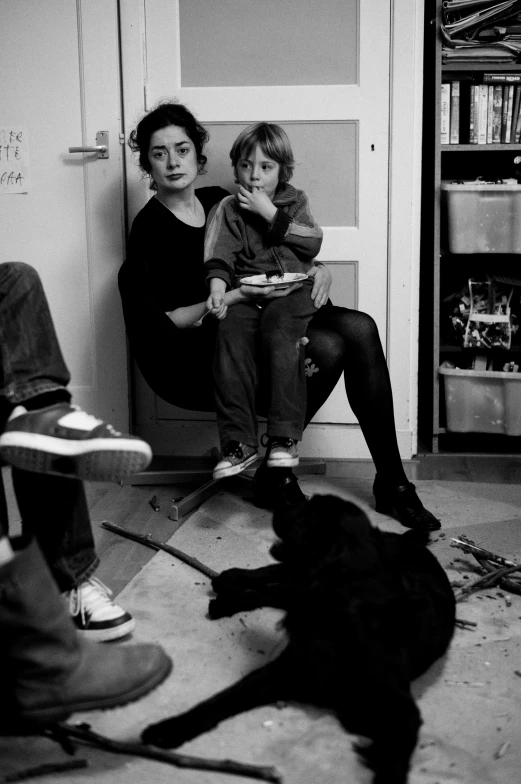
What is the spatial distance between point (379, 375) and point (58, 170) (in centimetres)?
141

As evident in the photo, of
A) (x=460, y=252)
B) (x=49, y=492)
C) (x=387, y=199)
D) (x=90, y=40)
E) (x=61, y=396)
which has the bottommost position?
(x=49, y=492)

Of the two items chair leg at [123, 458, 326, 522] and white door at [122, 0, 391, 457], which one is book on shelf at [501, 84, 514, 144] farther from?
chair leg at [123, 458, 326, 522]

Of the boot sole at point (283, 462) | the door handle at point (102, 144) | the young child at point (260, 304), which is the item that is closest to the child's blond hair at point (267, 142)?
the young child at point (260, 304)

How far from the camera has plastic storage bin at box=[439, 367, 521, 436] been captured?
119 inches

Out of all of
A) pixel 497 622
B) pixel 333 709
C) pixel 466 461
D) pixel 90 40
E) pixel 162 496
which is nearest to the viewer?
pixel 333 709

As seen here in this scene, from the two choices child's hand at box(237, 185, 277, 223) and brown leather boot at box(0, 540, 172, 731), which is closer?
brown leather boot at box(0, 540, 172, 731)

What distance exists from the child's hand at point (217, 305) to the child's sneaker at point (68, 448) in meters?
0.98

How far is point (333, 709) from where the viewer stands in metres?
1.35

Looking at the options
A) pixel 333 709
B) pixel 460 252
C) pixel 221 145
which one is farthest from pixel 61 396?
pixel 460 252

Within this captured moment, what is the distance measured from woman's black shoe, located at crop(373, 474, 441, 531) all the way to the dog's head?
2.63ft

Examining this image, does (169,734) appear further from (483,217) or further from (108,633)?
(483,217)

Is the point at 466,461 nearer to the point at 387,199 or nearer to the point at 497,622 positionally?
the point at 387,199

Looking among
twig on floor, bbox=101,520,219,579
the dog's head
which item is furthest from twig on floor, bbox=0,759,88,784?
twig on floor, bbox=101,520,219,579

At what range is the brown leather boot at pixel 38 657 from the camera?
1.10 m
